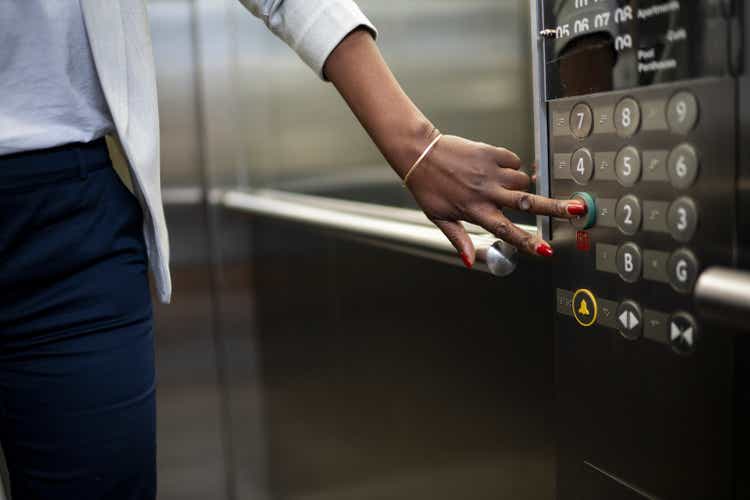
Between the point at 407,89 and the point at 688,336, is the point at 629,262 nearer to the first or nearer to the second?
the point at 688,336

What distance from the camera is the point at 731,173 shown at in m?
0.46

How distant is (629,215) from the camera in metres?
0.53

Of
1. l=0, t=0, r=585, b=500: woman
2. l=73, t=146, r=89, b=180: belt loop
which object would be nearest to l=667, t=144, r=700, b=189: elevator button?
l=0, t=0, r=585, b=500: woman

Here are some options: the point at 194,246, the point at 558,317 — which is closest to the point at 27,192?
the point at 558,317

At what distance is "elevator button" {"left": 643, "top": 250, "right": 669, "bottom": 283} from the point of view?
1.68ft

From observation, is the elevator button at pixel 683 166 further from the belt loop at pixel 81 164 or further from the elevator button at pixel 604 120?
the belt loop at pixel 81 164

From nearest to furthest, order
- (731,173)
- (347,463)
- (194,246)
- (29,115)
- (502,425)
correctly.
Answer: (731,173) < (29,115) < (502,425) < (347,463) < (194,246)

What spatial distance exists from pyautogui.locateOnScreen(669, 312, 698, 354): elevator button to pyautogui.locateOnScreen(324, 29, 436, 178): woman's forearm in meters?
0.24

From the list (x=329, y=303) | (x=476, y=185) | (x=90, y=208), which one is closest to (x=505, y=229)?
(x=476, y=185)

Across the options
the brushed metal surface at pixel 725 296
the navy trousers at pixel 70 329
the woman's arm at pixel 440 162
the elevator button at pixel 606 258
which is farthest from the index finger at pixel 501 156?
the navy trousers at pixel 70 329

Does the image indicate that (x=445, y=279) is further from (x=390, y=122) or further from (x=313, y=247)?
(x=313, y=247)

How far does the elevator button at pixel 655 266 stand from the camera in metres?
0.51

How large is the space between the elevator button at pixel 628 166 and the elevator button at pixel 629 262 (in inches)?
1.5

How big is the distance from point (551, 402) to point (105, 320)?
0.40 meters
